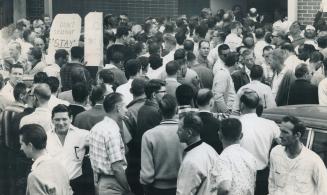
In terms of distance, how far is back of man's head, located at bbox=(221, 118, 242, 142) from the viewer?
23.6 ft

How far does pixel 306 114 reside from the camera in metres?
7.95

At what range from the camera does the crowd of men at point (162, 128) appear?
23.2 feet

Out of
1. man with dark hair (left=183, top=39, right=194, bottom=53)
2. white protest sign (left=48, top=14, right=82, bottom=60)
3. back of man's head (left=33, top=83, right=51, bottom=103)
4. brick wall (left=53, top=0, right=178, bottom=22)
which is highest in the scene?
brick wall (left=53, top=0, right=178, bottom=22)

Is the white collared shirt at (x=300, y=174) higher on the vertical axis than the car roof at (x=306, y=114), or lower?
lower

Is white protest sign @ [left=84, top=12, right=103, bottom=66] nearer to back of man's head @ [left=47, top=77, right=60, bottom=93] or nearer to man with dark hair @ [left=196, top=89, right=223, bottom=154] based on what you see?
back of man's head @ [left=47, top=77, right=60, bottom=93]

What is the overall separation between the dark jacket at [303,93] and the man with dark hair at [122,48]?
2919 mm

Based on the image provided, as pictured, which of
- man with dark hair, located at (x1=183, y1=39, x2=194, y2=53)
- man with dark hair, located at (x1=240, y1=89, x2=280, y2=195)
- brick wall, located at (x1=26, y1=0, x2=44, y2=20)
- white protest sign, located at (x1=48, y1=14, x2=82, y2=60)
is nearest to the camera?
man with dark hair, located at (x1=240, y1=89, x2=280, y2=195)

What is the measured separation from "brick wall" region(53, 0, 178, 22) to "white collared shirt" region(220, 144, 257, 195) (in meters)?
18.5

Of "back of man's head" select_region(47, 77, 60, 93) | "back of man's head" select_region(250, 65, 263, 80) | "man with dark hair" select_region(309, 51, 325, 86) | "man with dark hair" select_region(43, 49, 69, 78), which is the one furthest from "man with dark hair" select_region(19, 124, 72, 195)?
"man with dark hair" select_region(309, 51, 325, 86)

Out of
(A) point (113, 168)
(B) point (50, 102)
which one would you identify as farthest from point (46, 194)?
(B) point (50, 102)

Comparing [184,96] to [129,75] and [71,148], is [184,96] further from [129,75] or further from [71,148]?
[129,75]

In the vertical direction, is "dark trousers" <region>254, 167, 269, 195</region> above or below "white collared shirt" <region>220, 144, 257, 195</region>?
below

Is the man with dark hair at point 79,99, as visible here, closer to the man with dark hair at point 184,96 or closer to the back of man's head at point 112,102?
the back of man's head at point 112,102

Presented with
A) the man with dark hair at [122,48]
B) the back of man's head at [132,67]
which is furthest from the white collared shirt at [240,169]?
the man with dark hair at [122,48]
